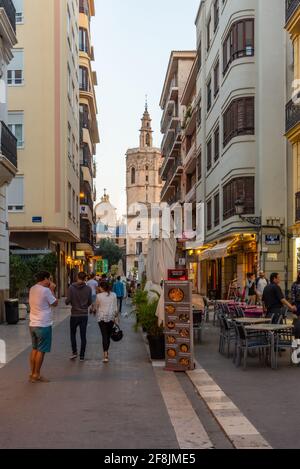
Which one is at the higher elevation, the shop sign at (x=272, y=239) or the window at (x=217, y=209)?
the window at (x=217, y=209)

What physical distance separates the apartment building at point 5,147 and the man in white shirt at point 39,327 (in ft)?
32.6

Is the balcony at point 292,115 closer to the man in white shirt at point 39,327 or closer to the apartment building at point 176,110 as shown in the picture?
the man in white shirt at point 39,327

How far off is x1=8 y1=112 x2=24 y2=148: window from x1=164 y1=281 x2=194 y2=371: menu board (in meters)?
25.2

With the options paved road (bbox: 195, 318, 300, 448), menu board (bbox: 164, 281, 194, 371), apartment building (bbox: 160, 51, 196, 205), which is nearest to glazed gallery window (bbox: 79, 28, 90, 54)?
apartment building (bbox: 160, 51, 196, 205)

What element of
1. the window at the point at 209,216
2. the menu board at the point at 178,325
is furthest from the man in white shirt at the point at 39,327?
the window at the point at 209,216

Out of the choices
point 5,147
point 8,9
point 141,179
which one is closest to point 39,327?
point 5,147

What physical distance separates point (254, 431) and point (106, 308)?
22.3 ft

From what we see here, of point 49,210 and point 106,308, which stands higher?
point 49,210

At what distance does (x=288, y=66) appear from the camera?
98.5 ft

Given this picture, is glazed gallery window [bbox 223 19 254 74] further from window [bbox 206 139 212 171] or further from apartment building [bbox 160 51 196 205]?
apartment building [bbox 160 51 196 205]

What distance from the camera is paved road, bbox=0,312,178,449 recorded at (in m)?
7.14

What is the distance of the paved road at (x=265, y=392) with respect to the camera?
7504mm
